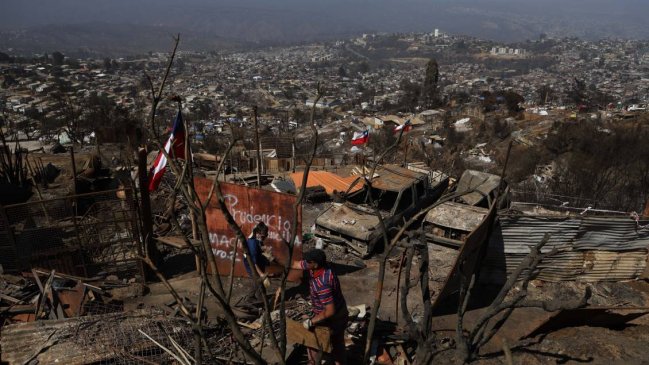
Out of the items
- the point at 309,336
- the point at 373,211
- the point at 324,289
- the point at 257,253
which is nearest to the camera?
the point at 309,336

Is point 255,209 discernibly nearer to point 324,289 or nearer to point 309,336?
point 324,289

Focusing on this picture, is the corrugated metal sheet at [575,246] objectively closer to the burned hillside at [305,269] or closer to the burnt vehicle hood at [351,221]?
the burned hillside at [305,269]

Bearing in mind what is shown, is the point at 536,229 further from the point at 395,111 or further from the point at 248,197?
the point at 395,111

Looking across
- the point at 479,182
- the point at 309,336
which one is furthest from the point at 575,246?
the point at 309,336

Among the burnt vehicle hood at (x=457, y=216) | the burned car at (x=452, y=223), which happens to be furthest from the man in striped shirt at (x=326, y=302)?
the burnt vehicle hood at (x=457, y=216)

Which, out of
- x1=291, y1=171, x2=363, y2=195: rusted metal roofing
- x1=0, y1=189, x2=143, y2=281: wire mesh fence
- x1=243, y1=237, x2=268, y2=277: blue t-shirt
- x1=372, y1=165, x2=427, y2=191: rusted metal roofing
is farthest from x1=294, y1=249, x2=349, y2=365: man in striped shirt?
x1=291, y1=171, x2=363, y2=195: rusted metal roofing

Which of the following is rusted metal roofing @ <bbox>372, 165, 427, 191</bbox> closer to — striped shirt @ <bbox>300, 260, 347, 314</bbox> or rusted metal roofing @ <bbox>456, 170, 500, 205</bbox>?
rusted metal roofing @ <bbox>456, 170, 500, 205</bbox>
